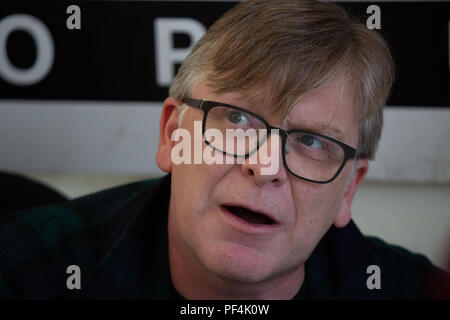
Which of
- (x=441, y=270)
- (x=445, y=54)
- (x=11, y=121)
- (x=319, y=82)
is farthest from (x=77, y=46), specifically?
(x=441, y=270)

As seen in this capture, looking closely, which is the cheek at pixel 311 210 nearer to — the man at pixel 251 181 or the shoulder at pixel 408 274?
the man at pixel 251 181

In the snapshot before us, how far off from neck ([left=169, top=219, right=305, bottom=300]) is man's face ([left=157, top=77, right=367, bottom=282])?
0.22ft

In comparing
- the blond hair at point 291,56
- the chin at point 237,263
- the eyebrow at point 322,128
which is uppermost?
the blond hair at point 291,56

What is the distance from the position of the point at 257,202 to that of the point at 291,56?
239 millimetres

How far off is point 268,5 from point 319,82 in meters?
0.18

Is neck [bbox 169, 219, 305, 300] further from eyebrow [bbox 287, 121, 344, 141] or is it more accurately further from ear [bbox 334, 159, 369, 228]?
eyebrow [bbox 287, 121, 344, 141]

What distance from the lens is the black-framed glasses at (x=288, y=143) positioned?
753mm

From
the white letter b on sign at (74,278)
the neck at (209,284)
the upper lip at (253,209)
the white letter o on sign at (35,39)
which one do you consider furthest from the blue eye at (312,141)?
the white letter o on sign at (35,39)

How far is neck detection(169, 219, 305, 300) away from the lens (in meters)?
0.86

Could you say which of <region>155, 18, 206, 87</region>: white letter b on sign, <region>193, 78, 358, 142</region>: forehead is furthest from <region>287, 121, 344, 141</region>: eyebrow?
<region>155, 18, 206, 87</region>: white letter b on sign

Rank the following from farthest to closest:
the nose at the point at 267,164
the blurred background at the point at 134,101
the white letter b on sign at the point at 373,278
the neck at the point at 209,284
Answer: the blurred background at the point at 134,101, the white letter b on sign at the point at 373,278, the neck at the point at 209,284, the nose at the point at 267,164

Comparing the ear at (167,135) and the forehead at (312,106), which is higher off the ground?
the forehead at (312,106)

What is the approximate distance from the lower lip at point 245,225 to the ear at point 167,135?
0.17 meters
